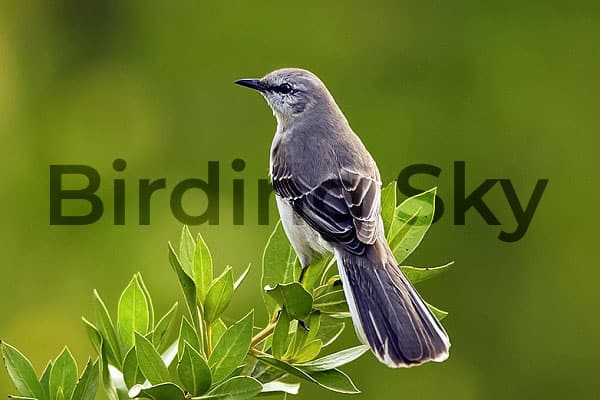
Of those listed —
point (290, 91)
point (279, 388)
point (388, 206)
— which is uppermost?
point (290, 91)

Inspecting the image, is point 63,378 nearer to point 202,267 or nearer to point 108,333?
point 108,333

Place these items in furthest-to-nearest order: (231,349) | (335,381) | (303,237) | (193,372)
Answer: (303,237) → (335,381) → (231,349) → (193,372)

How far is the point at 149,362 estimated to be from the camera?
261 cm

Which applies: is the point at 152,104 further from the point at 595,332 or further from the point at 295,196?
the point at 595,332

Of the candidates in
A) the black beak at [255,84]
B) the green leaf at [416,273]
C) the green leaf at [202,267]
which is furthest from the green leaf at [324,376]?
the black beak at [255,84]

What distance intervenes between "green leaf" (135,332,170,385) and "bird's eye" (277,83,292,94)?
2.74 metres

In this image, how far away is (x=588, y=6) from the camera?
21.5 ft

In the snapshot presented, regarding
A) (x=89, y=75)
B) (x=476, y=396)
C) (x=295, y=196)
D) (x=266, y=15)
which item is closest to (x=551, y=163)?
(x=476, y=396)

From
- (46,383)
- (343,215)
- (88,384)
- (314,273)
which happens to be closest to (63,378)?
(46,383)

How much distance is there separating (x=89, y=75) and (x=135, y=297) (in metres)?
3.72

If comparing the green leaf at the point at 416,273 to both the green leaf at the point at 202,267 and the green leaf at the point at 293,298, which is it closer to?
the green leaf at the point at 293,298

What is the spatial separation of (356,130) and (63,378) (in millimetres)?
3782

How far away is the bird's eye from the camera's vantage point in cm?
516

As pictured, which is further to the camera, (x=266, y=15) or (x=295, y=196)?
(x=266, y=15)
